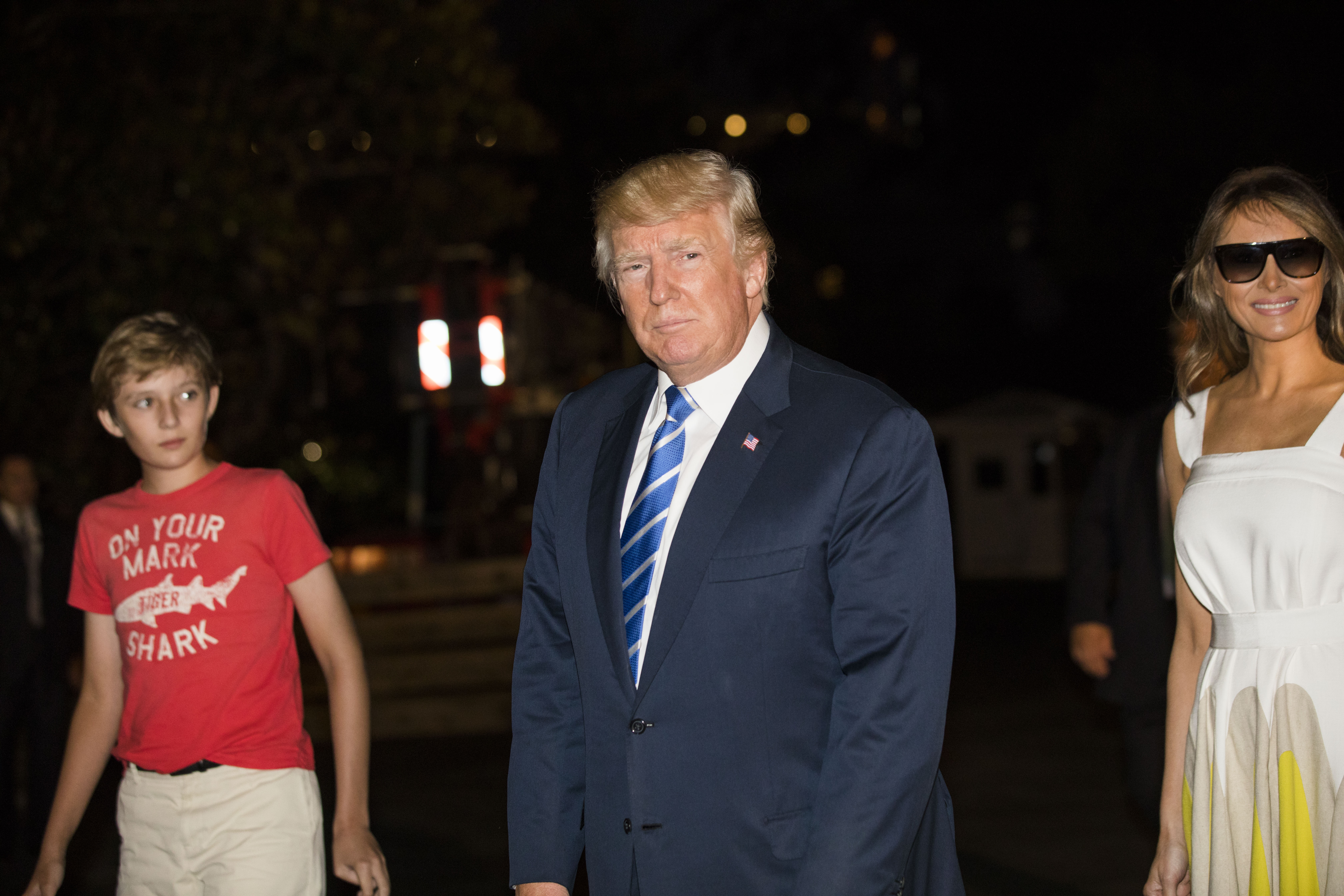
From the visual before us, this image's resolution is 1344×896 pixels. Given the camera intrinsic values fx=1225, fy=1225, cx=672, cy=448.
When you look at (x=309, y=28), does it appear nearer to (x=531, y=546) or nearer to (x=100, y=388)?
(x=100, y=388)

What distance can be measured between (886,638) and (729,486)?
1.32ft

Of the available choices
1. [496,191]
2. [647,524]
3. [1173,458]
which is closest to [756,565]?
[647,524]

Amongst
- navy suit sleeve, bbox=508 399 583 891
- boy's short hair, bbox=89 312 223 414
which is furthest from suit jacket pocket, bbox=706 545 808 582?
boy's short hair, bbox=89 312 223 414

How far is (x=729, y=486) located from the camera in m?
2.31

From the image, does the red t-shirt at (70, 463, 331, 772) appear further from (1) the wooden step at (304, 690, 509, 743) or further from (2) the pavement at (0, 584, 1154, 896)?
(1) the wooden step at (304, 690, 509, 743)

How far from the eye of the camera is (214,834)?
9.41ft

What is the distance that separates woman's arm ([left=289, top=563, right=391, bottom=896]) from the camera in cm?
288

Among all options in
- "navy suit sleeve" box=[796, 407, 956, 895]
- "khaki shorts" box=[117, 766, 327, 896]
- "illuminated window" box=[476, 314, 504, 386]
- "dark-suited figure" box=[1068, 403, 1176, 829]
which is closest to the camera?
"navy suit sleeve" box=[796, 407, 956, 895]

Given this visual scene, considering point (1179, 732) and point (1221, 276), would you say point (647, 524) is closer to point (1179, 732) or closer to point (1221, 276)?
point (1179, 732)

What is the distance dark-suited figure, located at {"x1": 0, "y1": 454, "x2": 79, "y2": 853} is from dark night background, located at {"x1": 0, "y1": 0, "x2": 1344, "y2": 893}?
0.68 m

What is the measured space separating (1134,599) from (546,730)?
2.75 m

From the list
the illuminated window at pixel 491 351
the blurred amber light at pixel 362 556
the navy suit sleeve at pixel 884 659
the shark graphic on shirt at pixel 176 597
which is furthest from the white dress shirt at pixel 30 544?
the illuminated window at pixel 491 351

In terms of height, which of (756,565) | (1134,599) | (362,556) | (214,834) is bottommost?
(362,556)

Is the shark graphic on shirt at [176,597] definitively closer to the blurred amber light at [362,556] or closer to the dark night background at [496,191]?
the dark night background at [496,191]
